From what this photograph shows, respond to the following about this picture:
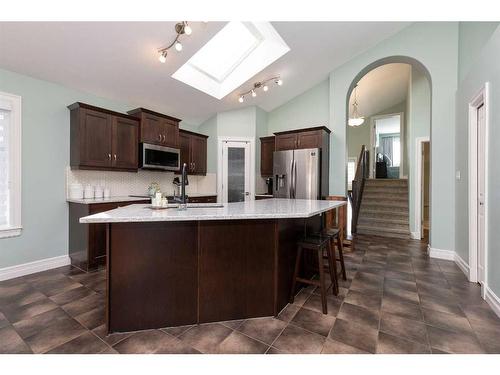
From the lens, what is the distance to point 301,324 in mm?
1930

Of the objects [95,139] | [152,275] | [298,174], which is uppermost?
[95,139]

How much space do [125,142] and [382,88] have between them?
7051 mm

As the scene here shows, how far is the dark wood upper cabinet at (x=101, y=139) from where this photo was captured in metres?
3.19

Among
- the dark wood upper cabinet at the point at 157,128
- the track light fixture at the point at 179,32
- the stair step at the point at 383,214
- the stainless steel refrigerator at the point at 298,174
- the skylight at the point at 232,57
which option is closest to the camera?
the track light fixture at the point at 179,32

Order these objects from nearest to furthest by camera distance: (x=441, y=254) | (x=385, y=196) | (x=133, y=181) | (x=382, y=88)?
(x=441, y=254) < (x=133, y=181) < (x=385, y=196) < (x=382, y=88)

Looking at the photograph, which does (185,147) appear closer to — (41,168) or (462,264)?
(41,168)

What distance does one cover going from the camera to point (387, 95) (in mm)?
7609

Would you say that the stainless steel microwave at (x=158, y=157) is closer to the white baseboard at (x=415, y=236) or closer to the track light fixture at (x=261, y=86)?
the track light fixture at (x=261, y=86)

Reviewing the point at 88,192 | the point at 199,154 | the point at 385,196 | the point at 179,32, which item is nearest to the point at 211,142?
the point at 199,154

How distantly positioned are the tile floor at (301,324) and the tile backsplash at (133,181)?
140cm

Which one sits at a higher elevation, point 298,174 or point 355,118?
point 355,118

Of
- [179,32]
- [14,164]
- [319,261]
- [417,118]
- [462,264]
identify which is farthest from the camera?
[417,118]

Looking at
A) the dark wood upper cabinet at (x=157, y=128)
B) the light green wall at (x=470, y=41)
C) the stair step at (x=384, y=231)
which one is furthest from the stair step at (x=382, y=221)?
the dark wood upper cabinet at (x=157, y=128)
